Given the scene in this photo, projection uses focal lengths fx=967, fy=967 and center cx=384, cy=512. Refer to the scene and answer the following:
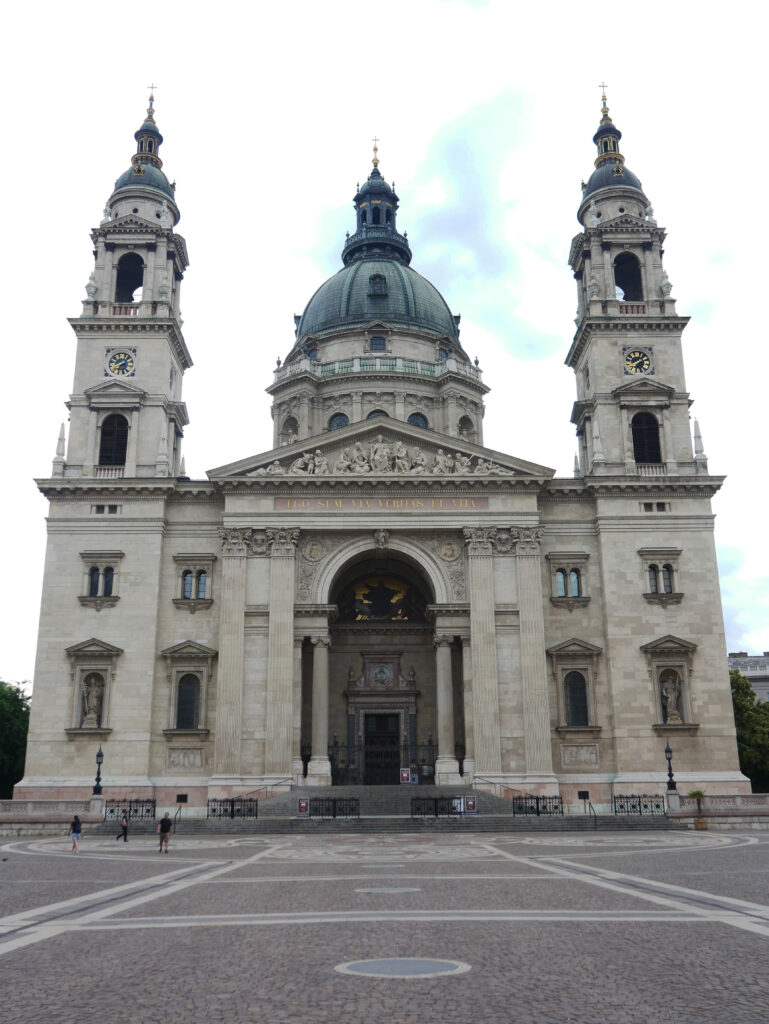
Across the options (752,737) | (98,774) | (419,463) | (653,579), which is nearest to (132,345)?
(419,463)

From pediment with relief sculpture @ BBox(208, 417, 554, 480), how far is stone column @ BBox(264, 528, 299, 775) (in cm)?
371

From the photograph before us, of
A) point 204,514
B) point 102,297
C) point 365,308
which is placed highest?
point 365,308

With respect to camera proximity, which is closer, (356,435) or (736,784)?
(736,784)

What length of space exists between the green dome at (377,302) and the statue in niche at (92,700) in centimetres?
3234

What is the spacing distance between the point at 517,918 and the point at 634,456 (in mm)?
41117

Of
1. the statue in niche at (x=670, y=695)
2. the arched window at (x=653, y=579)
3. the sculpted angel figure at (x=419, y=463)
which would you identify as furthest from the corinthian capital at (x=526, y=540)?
the statue in niche at (x=670, y=695)

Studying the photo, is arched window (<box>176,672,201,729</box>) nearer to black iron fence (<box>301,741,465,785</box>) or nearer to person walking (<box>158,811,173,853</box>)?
black iron fence (<box>301,741,465,785</box>)

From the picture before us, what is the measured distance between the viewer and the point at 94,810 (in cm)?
3875

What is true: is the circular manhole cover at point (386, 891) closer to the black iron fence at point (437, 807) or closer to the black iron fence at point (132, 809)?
the black iron fence at point (437, 807)

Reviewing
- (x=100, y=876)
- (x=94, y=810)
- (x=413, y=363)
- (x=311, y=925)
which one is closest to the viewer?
(x=311, y=925)

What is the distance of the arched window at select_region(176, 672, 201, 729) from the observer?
157 feet

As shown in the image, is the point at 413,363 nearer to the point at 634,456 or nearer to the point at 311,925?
the point at 634,456

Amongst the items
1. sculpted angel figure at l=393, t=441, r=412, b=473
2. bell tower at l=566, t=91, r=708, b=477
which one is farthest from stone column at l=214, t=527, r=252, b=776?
bell tower at l=566, t=91, r=708, b=477

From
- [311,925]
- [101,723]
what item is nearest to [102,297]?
[101,723]
